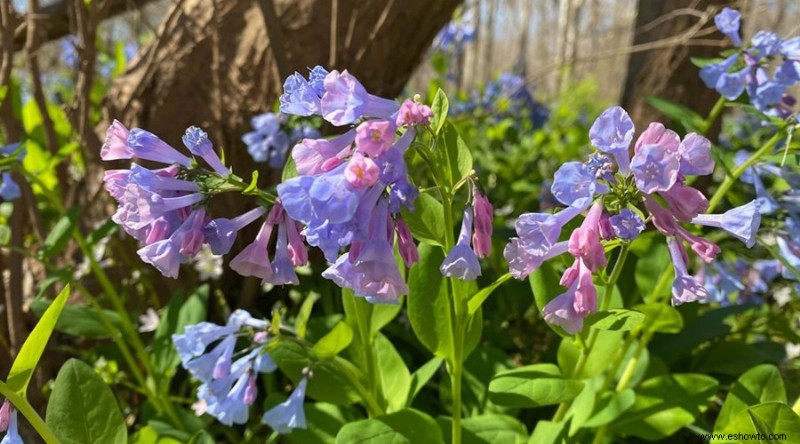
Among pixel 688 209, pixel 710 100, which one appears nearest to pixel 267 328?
pixel 688 209

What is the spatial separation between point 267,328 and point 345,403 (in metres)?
0.20

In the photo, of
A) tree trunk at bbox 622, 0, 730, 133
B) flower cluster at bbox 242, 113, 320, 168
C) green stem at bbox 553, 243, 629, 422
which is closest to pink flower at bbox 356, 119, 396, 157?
green stem at bbox 553, 243, 629, 422

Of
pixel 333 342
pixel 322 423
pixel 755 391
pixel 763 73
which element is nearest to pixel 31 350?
pixel 333 342

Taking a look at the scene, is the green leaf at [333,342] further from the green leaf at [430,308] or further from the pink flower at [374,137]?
the pink flower at [374,137]

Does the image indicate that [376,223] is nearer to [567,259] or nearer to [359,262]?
[359,262]

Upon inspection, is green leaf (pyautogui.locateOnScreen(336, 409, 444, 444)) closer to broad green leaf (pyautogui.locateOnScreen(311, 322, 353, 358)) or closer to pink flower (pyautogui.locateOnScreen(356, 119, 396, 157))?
broad green leaf (pyautogui.locateOnScreen(311, 322, 353, 358))

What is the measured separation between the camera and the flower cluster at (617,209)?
71 centimetres

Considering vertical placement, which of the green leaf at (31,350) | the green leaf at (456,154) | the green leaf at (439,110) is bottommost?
the green leaf at (31,350)

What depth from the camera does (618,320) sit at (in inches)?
32.7

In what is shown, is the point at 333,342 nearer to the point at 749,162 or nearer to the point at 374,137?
the point at 374,137

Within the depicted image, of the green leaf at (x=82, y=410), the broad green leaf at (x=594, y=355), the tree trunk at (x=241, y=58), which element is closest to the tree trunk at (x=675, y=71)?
the tree trunk at (x=241, y=58)

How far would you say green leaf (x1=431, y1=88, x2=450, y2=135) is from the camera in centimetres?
81

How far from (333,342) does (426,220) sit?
0.86ft

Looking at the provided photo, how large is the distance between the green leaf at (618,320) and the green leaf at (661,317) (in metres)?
0.40
